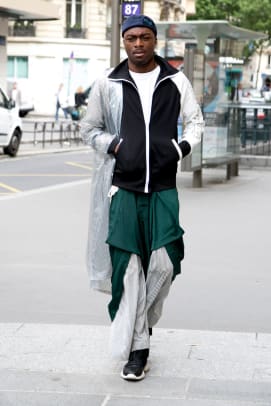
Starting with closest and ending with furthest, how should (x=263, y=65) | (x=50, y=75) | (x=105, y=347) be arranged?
(x=105, y=347) < (x=50, y=75) < (x=263, y=65)

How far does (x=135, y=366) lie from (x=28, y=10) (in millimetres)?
31806

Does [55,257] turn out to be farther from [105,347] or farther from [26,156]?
[26,156]

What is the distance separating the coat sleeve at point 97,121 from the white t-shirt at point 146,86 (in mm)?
165

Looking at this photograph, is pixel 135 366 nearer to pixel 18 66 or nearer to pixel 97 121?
pixel 97 121

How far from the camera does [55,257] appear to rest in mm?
8797

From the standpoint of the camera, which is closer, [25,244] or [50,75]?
[25,244]

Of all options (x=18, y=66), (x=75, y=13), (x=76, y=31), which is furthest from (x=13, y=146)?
(x=75, y=13)

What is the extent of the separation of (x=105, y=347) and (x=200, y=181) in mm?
9386

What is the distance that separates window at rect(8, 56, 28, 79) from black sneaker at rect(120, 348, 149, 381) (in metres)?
49.8

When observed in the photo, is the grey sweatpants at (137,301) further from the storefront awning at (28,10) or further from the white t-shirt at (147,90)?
the storefront awning at (28,10)

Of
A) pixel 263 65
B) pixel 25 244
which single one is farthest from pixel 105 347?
pixel 263 65

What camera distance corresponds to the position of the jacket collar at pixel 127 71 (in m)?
4.97

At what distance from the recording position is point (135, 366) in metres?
4.96

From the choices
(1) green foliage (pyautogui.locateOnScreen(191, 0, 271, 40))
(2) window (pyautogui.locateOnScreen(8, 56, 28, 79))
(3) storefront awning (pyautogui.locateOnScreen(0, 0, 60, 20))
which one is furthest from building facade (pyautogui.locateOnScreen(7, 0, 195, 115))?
(3) storefront awning (pyautogui.locateOnScreen(0, 0, 60, 20))
